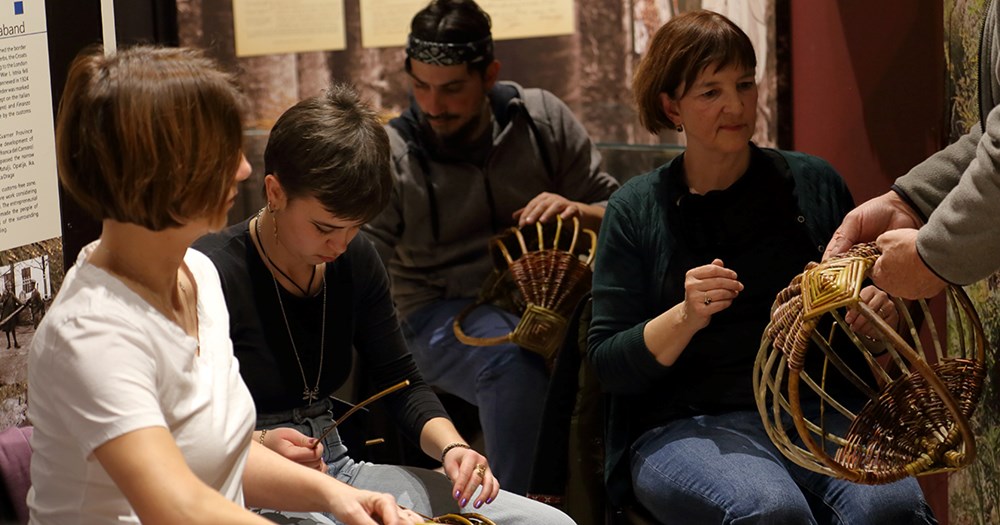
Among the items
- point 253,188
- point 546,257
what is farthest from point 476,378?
point 253,188

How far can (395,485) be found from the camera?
2.46 meters

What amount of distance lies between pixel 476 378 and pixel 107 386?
217 cm

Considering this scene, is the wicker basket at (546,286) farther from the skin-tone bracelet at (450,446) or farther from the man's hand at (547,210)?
the skin-tone bracelet at (450,446)

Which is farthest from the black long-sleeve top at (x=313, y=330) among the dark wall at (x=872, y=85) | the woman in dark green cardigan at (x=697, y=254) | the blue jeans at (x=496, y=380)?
the dark wall at (x=872, y=85)

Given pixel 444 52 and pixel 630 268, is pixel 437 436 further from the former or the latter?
pixel 444 52

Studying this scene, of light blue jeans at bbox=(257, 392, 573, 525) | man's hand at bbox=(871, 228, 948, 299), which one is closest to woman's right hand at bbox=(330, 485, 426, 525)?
light blue jeans at bbox=(257, 392, 573, 525)

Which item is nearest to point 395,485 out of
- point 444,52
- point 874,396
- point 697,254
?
point 697,254

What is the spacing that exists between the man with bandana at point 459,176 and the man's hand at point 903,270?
1.54 metres

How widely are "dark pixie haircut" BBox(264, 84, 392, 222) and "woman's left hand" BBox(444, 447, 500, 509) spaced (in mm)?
535

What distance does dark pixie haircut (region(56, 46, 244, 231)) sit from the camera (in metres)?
1.58

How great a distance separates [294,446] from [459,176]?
1792 mm

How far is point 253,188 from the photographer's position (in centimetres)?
510

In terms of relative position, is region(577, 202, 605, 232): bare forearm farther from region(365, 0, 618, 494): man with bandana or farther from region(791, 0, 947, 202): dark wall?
region(791, 0, 947, 202): dark wall

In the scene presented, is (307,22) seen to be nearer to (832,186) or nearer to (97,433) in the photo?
(832,186)
